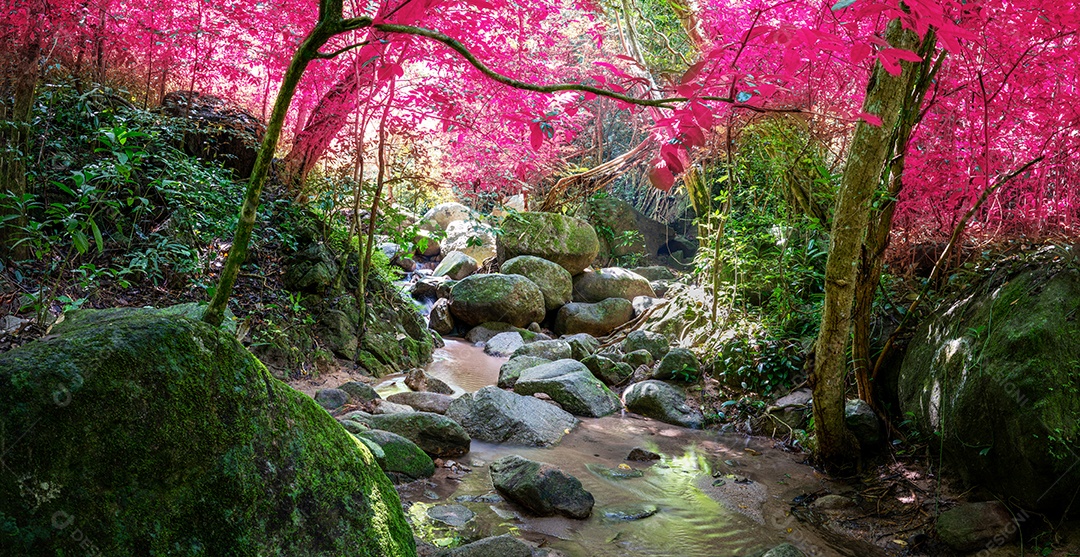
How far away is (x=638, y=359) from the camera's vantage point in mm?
6590

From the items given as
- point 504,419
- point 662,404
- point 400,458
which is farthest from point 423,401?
point 662,404

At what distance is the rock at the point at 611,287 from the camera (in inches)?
381

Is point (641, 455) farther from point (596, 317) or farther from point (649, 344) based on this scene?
point (596, 317)

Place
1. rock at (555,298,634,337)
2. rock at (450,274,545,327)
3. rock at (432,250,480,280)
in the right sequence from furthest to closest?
rock at (432,250,480,280) < rock at (555,298,634,337) < rock at (450,274,545,327)

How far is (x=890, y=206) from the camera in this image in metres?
3.61

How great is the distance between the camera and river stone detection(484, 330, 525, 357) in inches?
310

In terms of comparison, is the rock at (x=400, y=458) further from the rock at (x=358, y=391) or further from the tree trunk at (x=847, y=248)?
the tree trunk at (x=847, y=248)

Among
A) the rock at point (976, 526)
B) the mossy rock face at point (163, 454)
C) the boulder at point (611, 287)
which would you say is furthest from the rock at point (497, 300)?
the mossy rock face at point (163, 454)

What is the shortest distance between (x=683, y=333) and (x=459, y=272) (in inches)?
194

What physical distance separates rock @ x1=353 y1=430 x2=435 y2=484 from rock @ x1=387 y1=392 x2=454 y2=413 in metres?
1.04

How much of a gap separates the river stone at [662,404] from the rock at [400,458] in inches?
95.2

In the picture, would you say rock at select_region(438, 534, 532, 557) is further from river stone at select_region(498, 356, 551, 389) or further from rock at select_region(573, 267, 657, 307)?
rock at select_region(573, 267, 657, 307)

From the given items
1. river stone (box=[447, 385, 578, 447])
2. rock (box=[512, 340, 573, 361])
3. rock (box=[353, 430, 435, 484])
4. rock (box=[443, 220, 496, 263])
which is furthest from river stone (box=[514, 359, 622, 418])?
rock (box=[443, 220, 496, 263])

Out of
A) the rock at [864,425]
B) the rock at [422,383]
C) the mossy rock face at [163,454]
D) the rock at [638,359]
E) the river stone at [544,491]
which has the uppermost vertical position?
the mossy rock face at [163,454]
